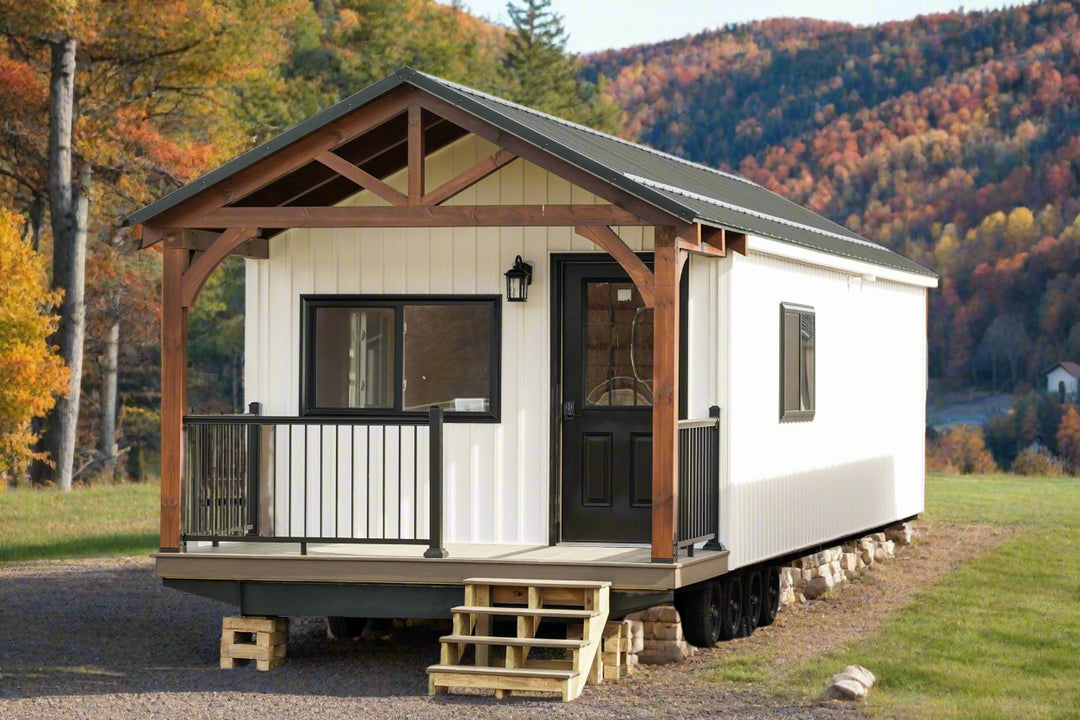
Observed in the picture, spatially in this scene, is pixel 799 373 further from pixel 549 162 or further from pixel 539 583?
pixel 539 583

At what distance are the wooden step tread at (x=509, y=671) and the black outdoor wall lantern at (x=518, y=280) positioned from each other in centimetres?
293

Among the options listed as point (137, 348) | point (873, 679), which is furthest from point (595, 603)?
point (137, 348)

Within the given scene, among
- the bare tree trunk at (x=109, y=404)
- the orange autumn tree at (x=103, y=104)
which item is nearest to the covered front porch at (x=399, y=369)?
the orange autumn tree at (x=103, y=104)

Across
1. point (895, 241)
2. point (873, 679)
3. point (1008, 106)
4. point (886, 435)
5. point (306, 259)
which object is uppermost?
point (1008, 106)

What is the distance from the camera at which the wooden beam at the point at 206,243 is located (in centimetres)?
1107

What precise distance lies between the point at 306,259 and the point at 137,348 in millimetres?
29123

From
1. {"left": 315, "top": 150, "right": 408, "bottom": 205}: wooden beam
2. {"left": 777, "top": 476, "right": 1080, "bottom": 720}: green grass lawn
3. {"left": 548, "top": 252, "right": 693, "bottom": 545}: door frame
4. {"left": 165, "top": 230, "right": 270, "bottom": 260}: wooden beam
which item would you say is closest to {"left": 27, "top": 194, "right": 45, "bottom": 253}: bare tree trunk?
{"left": 777, "top": 476, "right": 1080, "bottom": 720}: green grass lawn

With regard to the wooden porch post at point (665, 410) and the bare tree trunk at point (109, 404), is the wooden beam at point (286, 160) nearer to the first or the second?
the wooden porch post at point (665, 410)

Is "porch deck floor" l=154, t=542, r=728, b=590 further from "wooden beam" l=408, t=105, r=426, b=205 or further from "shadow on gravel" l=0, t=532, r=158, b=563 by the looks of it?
"shadow on gravel" l=0, t=532, r=158, b=563

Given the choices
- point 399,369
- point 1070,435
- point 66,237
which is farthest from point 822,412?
point 1070,435

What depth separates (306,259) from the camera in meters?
12.2

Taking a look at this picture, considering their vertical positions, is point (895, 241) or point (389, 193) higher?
point (895, 241)

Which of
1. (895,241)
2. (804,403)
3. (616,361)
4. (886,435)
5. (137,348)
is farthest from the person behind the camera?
→ (895,241)

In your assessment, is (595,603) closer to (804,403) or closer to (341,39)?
(804,403)
